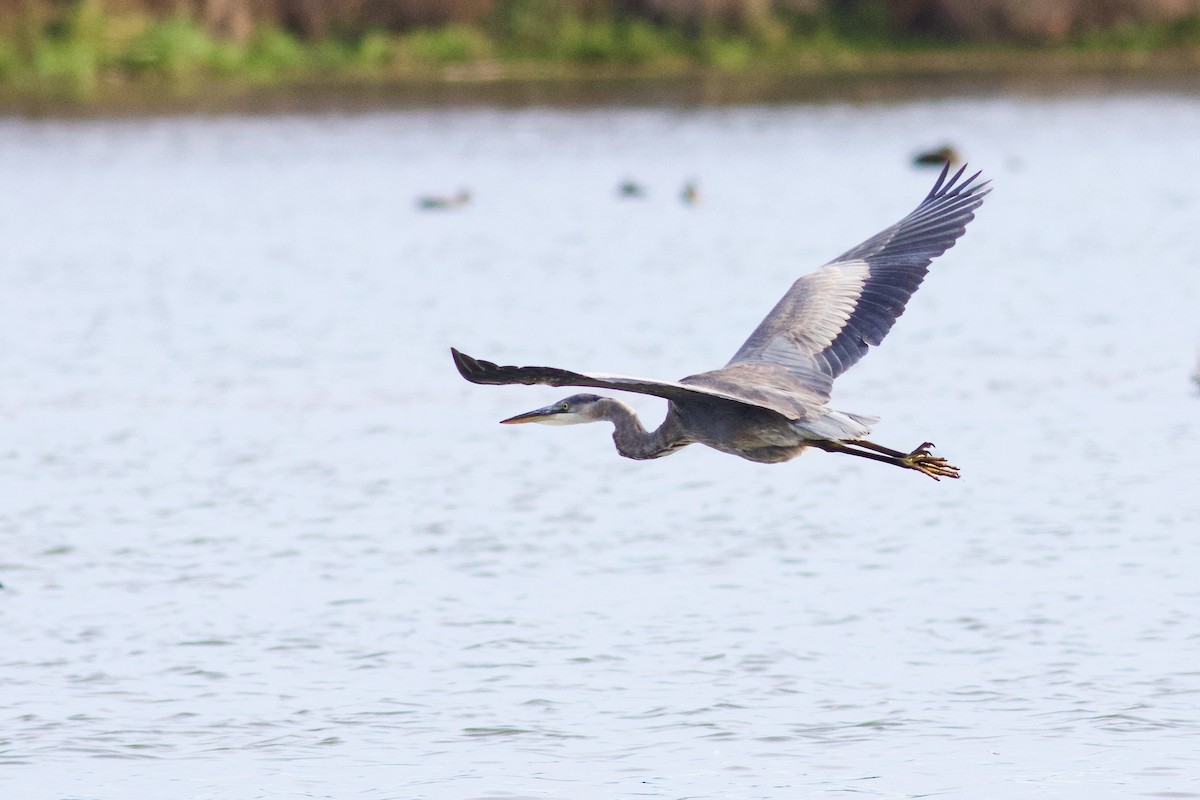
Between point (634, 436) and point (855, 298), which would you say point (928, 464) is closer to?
point (855, 298)

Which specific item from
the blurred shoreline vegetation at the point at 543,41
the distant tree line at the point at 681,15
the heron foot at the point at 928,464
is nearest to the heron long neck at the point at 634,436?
the heron foot at the point at 928,464

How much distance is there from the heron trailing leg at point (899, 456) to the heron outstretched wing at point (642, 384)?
0.93 feet

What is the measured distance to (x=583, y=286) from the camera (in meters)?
20.2

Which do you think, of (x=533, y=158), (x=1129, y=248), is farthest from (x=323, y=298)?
(x=533, y=158)

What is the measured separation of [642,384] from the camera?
6.56m

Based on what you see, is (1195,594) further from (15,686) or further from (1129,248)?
(1129,248)

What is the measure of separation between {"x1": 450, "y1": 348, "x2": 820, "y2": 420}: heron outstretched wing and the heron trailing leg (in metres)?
0.28

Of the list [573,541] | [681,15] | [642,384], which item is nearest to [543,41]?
[681,15]

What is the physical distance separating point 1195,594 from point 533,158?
1061 inches

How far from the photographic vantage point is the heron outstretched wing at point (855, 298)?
26.5ft

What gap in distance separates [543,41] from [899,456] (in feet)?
145

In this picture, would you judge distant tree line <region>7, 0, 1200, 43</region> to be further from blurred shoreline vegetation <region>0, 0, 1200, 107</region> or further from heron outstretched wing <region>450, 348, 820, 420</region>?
heron outstretched wing <region>450, 348, 820, 420</region>

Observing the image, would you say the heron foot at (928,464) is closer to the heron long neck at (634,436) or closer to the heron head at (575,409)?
the heron long neck at (634,436)

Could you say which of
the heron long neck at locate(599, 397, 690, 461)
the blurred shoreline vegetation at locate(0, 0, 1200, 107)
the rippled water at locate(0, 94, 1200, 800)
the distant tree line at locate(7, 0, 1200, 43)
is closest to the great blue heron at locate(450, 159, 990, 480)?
the heron long neck at locate(599, 397, 690, 461)
